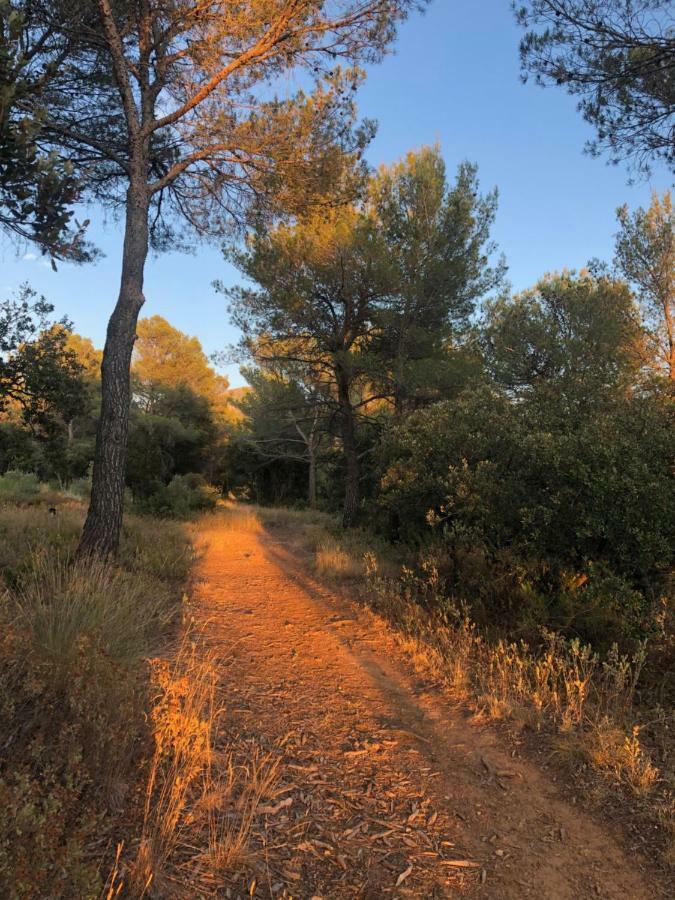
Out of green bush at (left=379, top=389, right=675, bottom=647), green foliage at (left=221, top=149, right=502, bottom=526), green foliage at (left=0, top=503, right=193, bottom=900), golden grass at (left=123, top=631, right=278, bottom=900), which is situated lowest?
golden grass at (left=123, top=631, right=278, bottom=900)

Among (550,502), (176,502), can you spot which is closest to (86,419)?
(176,502)

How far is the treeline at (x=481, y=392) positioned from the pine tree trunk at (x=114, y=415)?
284cm

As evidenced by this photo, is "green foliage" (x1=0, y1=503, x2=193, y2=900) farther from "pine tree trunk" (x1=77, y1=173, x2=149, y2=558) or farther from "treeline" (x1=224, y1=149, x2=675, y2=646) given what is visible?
"treeline" (x1=224, y1=149, x2=675, y2=646)

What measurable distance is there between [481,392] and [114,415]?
5.39m

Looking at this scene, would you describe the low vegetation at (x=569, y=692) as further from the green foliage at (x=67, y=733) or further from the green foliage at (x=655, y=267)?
the green foliage at (x=655, y=267)

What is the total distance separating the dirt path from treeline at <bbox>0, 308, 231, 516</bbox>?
28.2 ft

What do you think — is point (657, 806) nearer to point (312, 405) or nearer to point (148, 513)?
point (312, 405)

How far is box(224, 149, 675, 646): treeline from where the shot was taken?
15.2ft

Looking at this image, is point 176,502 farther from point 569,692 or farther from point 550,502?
point 569,692

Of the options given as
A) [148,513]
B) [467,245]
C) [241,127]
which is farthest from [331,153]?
[148,513]

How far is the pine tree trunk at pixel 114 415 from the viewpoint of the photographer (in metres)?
6.34

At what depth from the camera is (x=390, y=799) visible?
8.73ft

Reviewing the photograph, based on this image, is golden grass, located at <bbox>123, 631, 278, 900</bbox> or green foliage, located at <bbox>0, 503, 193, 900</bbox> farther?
golden grass, located at <bbox>123, 631, 278, 900</bbox>

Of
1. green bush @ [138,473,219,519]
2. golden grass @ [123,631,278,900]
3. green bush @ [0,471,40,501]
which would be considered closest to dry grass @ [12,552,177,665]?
golden grass @ [123,631,278,900]
